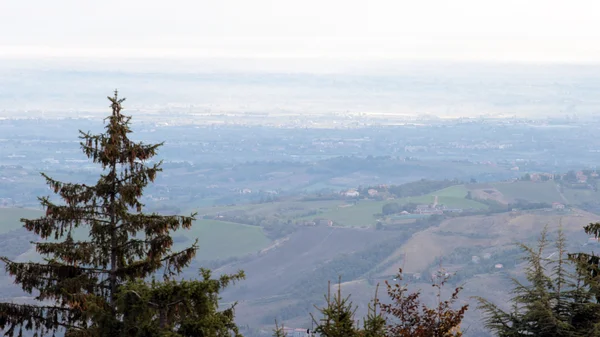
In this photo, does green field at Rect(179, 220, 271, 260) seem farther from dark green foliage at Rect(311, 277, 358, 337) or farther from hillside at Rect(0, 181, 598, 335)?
dark green foliage at Rect(311, 277, 358, 337)

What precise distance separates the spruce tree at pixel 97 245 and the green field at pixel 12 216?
318 feet

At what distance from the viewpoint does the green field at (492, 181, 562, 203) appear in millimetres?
136500

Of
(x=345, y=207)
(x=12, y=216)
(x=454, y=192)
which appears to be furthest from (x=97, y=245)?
(x=454, y=192)

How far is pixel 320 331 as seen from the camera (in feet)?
29.4

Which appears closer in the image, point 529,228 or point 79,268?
point 79,268

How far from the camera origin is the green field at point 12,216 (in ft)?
354

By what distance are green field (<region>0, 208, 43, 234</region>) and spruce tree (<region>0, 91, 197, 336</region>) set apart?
97014 mm

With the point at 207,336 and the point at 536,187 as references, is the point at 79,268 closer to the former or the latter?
the point at 207,336

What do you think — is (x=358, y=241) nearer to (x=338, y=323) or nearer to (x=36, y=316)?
(x=36, y=316)

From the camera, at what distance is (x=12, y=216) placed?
11400 centimetres

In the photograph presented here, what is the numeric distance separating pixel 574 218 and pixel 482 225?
40.6 feet

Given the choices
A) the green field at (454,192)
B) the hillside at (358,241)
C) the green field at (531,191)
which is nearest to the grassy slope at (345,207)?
the green field at (454,192)

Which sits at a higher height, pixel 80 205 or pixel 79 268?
pixel 80 205

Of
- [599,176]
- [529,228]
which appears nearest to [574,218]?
[529,228]
